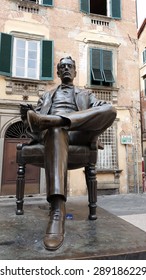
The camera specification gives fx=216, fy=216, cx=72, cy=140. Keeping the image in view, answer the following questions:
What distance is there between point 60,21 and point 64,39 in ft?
2.48

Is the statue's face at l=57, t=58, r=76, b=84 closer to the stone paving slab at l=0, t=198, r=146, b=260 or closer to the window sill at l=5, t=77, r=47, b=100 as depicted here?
the stone paving slab at l=0, t=198, r=146, b=260

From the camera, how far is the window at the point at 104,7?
29.6 feet

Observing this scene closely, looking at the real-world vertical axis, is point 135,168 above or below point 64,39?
below

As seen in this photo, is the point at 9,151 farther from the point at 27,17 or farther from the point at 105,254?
the point at 105,254

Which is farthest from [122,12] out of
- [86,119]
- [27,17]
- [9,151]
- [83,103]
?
[86,119]

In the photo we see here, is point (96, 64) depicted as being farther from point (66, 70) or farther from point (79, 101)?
point (79, 101)

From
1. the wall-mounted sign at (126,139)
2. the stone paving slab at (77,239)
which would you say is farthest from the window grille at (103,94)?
the stone paving slab at (77,239)

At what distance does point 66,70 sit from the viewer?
212 cm

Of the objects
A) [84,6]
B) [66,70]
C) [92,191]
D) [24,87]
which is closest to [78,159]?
[92,191]

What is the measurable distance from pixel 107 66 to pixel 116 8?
2839 millimetres

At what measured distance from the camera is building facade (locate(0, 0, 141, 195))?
773cm

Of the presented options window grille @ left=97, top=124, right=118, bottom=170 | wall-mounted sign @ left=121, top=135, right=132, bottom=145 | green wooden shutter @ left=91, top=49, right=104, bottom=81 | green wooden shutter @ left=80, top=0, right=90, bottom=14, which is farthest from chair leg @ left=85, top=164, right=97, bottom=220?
green wooden shutter @ left=80, top=0, right=90, bottom=14

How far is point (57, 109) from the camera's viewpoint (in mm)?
2016

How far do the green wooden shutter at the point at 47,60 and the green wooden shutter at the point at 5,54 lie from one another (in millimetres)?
1197
